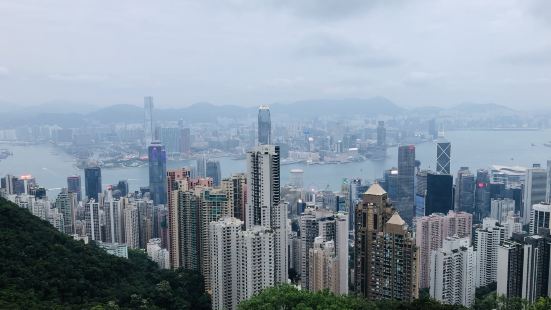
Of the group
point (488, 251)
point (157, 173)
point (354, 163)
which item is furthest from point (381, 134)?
point (488, 251)

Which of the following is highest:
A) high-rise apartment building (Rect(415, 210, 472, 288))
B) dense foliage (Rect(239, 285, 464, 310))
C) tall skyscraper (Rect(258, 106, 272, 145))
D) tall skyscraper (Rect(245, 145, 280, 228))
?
tall skyscraper (Rect(258, 106, 272, 145))

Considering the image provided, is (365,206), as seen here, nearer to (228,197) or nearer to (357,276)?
(357,276)

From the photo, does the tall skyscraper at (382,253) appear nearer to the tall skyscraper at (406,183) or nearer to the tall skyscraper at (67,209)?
the tall skyscraper at (67,209)

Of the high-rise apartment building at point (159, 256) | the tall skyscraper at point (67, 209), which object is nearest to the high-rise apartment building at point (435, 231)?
the high-rise apartment building at point (159, 256)

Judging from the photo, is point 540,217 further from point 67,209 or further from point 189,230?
point 67,209

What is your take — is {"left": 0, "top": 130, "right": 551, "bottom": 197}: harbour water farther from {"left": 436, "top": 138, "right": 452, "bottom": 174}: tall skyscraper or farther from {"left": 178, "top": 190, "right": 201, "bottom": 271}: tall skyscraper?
{"left": 178, "top": 190, "right": 201, "bottom": 271}: tall skyscraper

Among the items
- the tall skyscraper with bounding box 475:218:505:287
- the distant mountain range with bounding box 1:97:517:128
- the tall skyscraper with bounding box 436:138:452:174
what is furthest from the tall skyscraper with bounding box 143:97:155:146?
the tall skyscraper with bounding box 475:218:505:287
